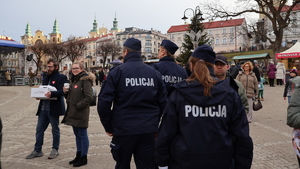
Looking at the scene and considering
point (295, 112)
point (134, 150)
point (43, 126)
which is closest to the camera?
point (134, 150)

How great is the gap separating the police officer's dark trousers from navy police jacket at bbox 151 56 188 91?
121 centimetres

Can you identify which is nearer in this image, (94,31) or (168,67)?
(168,67)

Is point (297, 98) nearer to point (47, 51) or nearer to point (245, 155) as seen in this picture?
point (245, 155)

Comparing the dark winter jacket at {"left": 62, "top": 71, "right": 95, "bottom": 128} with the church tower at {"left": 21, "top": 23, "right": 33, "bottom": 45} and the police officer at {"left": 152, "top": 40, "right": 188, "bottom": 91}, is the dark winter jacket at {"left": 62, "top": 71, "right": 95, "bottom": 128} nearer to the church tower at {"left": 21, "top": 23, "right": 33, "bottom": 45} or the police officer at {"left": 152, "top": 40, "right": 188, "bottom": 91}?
the police officer at {"left": 152, "top": 40, "right": 188, "bottom": 91}

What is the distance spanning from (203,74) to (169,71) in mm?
2213

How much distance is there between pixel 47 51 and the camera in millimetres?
65250

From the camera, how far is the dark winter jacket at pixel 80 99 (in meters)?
5.20

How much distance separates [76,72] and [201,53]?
3.40 metres

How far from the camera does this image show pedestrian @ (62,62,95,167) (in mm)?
5215

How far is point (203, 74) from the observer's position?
2357 millimetres

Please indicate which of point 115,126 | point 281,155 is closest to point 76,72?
point 115,126

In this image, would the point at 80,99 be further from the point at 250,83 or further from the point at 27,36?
the point at 27,36

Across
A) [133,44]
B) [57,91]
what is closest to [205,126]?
[133,44]

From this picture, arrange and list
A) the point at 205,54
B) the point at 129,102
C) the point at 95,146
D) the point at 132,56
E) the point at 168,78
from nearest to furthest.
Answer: the point at 205,54 < the point at 129,102 < the point at 132,56 < the point at 168,78 < the point at 95,146
